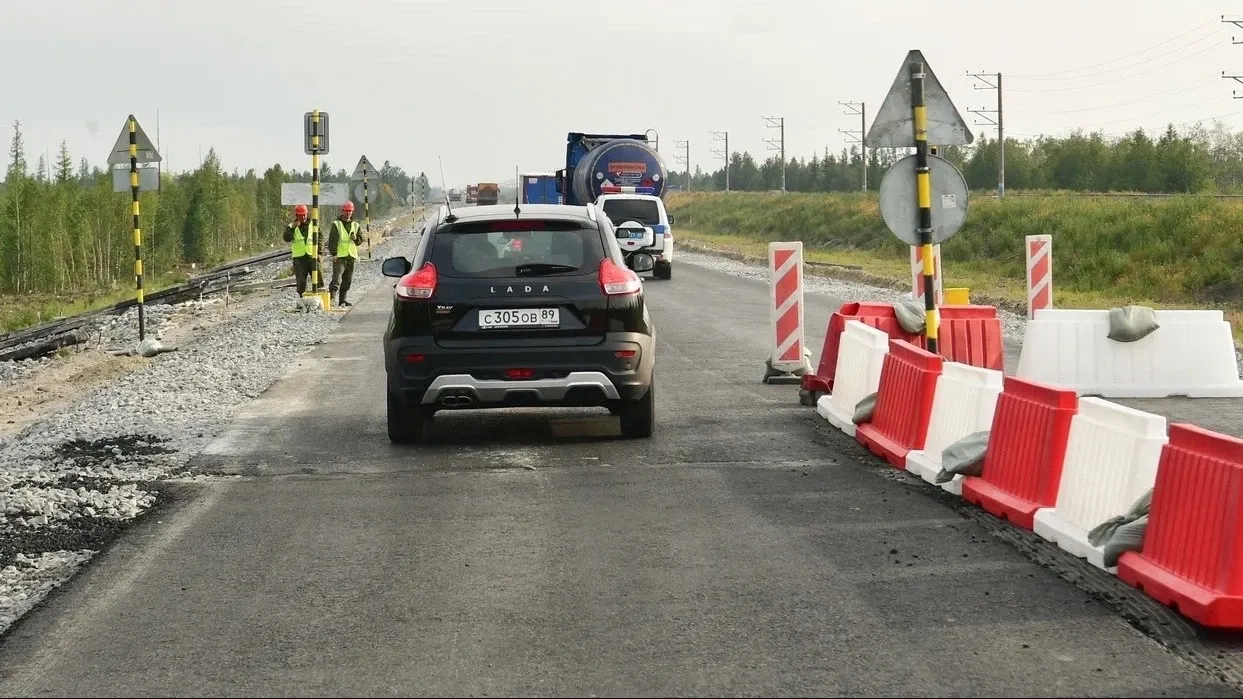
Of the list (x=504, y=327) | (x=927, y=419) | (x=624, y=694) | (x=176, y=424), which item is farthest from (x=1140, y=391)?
(x=624, y=694)

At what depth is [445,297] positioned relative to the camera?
10.6 meters

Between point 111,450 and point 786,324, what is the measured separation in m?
6.66

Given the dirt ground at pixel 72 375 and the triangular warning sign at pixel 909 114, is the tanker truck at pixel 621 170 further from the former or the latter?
the triangular warning sign at pixel 909 114

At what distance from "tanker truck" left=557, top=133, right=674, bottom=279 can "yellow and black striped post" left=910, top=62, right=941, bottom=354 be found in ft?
78.8

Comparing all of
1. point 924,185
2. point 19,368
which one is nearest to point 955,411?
point 924,185

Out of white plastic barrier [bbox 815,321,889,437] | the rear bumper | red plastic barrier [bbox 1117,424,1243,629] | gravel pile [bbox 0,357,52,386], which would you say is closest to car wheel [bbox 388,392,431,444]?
the rear bumper

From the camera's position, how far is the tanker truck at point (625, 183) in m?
36.3

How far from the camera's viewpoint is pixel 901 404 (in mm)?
10188

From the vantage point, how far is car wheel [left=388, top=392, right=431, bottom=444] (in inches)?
428

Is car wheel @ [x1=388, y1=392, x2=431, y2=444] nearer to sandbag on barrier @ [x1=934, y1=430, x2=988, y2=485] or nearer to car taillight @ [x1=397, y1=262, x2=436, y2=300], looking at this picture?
car taillight @ [x1=397, y1=262, x2=436, y2=300]

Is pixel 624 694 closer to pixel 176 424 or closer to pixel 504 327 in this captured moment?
pixel 504 327

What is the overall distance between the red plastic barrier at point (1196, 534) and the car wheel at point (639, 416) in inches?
191

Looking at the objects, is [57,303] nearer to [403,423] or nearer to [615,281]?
[403,423]

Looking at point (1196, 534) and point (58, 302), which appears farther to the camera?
point (58, 302)
